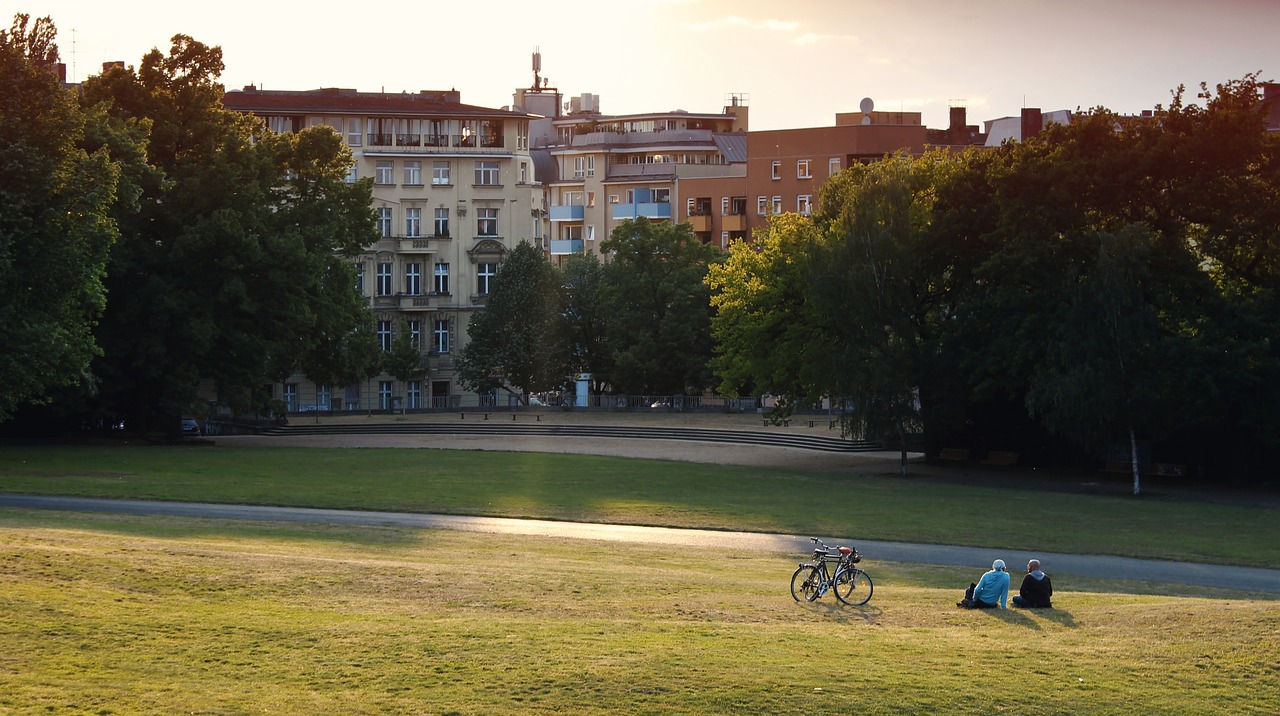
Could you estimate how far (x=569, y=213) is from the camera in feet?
502

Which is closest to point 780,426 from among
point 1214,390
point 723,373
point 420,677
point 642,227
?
point 723,373

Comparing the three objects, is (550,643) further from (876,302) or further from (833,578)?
(876,302)

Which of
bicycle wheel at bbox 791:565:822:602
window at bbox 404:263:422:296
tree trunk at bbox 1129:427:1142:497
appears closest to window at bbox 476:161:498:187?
window at bbox 404:263:422:296

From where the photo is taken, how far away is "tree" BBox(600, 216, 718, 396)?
9656 centimetres

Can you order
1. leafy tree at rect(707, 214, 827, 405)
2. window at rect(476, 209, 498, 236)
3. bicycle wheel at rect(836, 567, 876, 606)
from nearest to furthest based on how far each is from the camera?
bicycle wheel at rect(836, 567, 876, 606) → leafy tree at rect(707, 214, 827, 405) → window at rect(476, 209, 498, 236)

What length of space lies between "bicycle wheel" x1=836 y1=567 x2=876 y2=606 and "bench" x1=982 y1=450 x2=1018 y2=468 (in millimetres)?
44160

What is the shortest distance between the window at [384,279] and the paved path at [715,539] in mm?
65939

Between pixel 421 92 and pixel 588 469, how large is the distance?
226ft

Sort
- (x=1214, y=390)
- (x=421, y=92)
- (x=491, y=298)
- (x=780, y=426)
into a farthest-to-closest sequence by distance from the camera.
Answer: (x=421, y=92) < (x=491, y=298) < (x=780, y=426) < (x=1214, y=390)

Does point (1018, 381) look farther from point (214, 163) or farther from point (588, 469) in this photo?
point (214, 163)

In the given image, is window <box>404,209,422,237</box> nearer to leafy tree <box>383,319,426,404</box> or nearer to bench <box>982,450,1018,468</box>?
leafy tree <box>383,319,426,404</box>

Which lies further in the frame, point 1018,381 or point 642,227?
point 642,227

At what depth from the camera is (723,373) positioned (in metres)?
74.1

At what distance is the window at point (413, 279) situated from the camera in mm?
111125
